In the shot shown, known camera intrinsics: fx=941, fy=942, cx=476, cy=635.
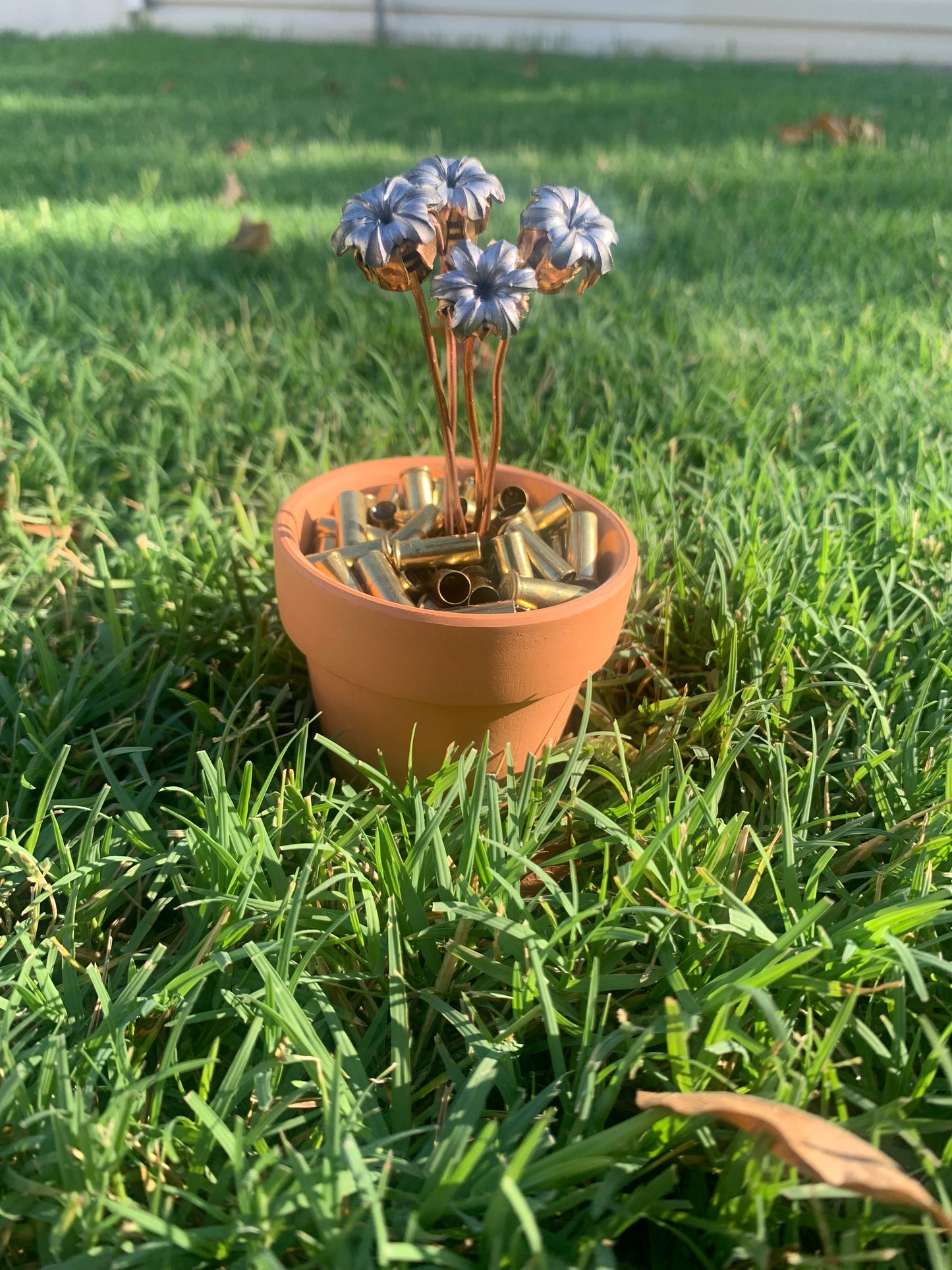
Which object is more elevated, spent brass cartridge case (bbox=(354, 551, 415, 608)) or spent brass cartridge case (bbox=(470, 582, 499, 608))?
spent brass cartridge case (bbox=(354, 551, 415, 608))

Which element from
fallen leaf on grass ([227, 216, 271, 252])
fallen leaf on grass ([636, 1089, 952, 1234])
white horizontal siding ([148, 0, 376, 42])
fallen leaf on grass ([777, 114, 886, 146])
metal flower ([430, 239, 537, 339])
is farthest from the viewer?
white horizontal siding ([148, 0, 376, 42])

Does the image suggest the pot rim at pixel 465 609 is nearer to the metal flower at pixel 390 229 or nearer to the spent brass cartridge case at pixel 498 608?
the spent brass cartridge case at pixel 498 608

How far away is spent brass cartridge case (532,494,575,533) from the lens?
1341 mm

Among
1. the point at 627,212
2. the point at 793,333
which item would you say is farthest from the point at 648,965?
the point at 627,212

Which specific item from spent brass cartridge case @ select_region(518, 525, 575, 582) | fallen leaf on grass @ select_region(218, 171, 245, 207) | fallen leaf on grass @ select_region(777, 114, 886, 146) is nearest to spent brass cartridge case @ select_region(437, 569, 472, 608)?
spent brass cartridge case @ select_region(518, 525, 575, 582)

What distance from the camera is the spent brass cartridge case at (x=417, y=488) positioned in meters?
1.42

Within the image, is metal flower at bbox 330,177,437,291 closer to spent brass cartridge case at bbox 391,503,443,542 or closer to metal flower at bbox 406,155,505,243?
metal flower at bbox 406,155,505,243

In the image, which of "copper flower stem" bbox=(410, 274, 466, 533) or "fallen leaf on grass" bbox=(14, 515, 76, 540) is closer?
"copper flower stem" bbox=(410, 274, 466, 533)

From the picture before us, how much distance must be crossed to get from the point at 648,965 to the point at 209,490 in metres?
1.28

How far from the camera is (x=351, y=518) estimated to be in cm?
132

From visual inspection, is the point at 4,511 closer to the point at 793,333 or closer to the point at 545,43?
the point at 793,333

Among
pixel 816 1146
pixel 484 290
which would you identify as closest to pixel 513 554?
pixel 484 290

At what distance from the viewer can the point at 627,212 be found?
350 centimetres

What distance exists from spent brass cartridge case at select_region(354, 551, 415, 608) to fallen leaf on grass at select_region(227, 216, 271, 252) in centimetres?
210
